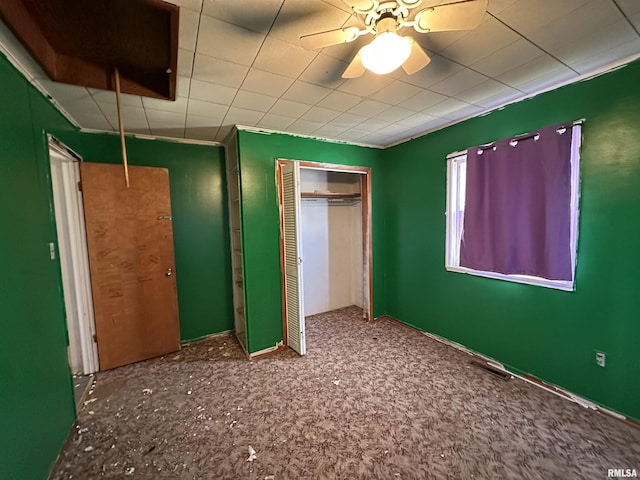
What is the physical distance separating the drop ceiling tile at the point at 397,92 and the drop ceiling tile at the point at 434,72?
5 centimetres

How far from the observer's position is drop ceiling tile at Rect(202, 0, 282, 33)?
3.74ft

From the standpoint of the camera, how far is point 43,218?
1.67 m

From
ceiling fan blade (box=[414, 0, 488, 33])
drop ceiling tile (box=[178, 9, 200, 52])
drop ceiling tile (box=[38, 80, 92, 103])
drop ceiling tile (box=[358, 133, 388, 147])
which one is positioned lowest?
ceiling fan blade (box=[414, 0, 488, 33])

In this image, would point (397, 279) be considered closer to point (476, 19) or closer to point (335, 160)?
point (335, 160)

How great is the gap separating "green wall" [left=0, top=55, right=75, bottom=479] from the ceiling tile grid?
383 mm

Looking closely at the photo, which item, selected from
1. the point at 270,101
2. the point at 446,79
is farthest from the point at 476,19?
the point at 270,101

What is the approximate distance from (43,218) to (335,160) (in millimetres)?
2729

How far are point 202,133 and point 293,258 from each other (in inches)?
67.9

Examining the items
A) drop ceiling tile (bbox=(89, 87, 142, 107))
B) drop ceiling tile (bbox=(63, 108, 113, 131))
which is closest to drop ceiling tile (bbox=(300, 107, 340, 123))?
drop ceiling tile (bbox=(89, 87, 142, 107))

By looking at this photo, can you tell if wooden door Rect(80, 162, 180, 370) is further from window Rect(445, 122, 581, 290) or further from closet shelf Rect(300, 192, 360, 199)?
window Rect(445, 122, 581, 290)

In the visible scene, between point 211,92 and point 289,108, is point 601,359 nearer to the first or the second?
point 289,108

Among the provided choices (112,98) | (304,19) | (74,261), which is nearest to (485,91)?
(304,19)

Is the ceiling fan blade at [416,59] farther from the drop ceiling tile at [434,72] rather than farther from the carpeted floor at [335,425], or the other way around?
the carpeted floor at [335,425]

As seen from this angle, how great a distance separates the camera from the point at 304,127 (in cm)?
276
